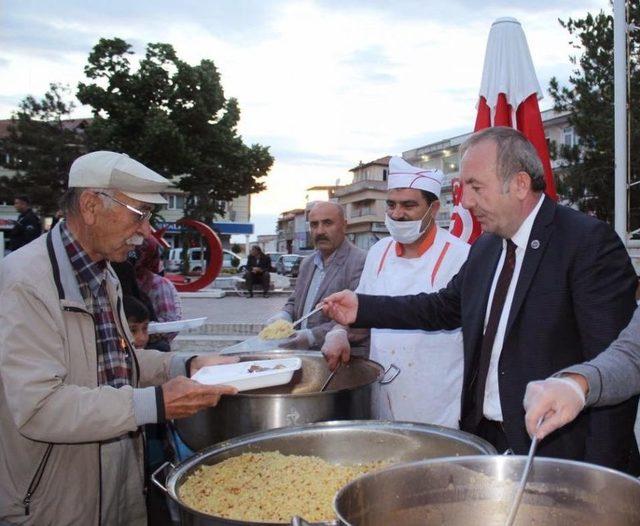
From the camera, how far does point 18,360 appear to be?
1.92 metres

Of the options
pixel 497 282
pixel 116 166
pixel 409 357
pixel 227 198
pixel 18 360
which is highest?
pixel 227 198

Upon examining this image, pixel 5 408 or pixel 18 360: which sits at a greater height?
pixel 18 360

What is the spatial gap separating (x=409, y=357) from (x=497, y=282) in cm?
90

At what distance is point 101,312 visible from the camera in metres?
2.32

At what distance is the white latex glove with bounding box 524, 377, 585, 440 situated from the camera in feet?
4.87

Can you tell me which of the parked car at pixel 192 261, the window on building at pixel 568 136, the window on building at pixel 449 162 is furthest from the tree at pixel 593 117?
the window on building at pixel 449 162

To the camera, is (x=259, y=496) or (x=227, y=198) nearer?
(x=259, y=496)

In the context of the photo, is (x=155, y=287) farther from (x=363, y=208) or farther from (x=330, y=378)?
(x=363, y=208)

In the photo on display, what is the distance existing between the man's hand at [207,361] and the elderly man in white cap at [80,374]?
27 centimetres

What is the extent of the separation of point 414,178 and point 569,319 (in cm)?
147

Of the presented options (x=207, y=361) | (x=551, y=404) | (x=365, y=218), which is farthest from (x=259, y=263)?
(x=365, y=218)

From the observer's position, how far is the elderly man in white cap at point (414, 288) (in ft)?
10.6

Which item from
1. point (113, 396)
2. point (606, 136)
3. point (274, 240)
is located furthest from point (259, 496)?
point (274, 240)

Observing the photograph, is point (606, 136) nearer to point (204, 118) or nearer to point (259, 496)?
point (259, 496)
